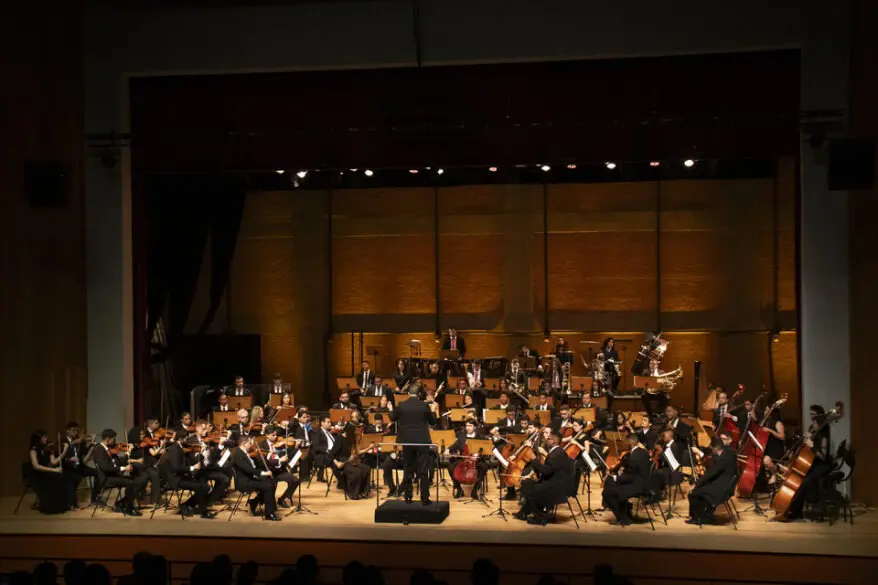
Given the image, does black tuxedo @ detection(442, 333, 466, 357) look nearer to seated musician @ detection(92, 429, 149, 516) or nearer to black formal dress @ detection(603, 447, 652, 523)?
black formal dress @ detection(603, 447, 652, 523)

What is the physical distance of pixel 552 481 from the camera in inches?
448

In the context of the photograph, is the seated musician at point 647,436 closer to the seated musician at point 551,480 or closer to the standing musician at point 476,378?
the seated musician at point 551,480

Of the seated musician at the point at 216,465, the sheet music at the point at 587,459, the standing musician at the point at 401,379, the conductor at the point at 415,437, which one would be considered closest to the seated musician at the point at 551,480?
the sheet music at the point at 587,459

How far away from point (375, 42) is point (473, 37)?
1455 mm

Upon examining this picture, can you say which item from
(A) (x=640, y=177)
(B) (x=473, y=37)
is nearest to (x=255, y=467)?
(B) (x=473, y=37)

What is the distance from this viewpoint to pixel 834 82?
13484 millimetres

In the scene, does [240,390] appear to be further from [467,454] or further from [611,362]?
[611,362]

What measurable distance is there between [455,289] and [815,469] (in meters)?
10.1

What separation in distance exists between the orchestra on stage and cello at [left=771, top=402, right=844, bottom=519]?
0.02 metres

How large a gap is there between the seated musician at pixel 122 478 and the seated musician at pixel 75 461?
364 mm

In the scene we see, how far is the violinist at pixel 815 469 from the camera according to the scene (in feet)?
37.3

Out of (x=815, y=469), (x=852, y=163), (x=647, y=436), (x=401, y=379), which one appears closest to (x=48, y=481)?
(x=401, y=379)

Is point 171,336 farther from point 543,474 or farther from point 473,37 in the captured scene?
point 543,474

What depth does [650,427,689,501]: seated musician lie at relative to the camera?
37.7 feet
